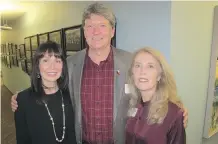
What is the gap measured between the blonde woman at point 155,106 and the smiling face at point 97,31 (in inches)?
14.2

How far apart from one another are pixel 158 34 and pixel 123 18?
1.44 feet

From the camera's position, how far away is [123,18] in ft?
6.19

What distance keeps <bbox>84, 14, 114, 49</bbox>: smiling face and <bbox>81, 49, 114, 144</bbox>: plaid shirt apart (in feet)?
0.54

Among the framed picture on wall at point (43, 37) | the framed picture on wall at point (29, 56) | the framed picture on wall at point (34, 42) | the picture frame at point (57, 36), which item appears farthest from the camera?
the framed picture on wall at point (29, 56)

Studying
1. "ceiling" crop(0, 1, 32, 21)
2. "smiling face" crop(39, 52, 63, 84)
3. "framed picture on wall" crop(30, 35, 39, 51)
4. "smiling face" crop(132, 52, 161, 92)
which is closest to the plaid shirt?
"smiling face" crop(39, 52, 63, 84)

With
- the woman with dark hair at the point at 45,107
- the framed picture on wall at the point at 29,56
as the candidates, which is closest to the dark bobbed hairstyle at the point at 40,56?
the woman with dark hair at the point at 45,107

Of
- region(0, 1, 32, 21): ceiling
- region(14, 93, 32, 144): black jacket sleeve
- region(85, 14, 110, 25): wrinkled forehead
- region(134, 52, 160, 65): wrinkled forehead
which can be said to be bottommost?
region(14, 93, 32, 144): black jacket sleeve

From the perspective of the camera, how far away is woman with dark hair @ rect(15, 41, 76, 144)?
1329mm

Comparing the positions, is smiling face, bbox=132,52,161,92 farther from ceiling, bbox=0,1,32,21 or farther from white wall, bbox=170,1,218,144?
ceiling, bbox=0,1,32,21

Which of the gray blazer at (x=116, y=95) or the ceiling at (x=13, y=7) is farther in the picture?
the ceiling at (x=13, y=7)

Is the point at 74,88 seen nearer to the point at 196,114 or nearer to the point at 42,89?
the point at 42,89

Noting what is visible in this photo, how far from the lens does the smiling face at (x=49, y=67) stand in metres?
1.34

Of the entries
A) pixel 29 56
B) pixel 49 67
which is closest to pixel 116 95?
pixel 49 67

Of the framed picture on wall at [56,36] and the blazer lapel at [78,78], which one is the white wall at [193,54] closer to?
the blazer lapel at [78,78]
